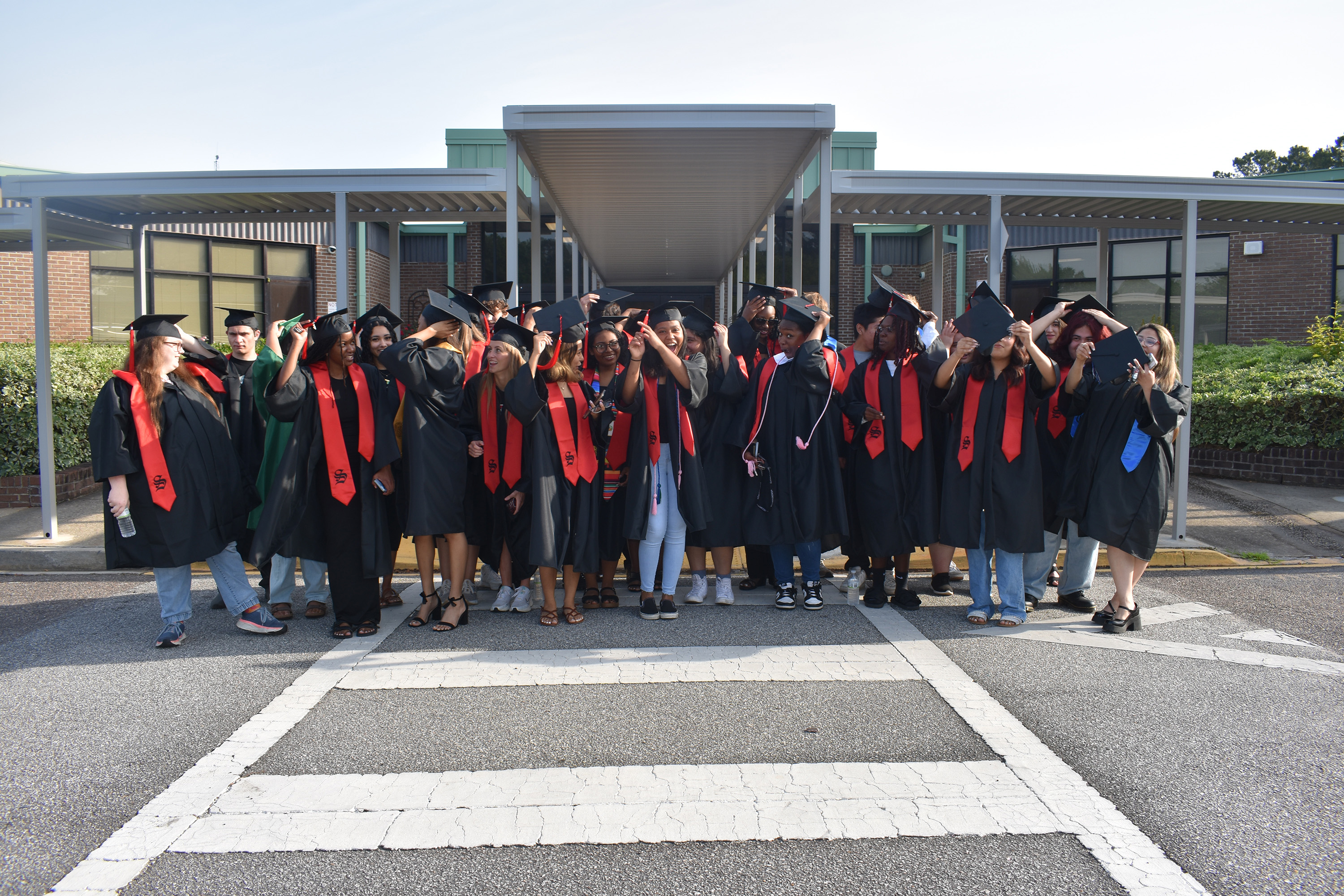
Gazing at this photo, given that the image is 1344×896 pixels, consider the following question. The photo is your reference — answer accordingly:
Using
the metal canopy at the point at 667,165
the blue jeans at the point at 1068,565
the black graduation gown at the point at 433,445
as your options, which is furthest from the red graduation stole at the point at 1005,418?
the black graduation gown at the point at 433,445

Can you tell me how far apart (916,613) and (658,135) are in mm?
4041

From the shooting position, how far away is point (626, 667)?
4.32 meters

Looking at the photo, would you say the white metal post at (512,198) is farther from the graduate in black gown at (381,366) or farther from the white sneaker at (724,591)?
the white sneaker at (724,591)

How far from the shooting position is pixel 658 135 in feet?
22.4

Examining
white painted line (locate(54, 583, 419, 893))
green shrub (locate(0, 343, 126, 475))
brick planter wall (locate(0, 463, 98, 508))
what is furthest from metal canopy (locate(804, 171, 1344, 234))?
brick planter wall (locate(0, 463, 98, 508))

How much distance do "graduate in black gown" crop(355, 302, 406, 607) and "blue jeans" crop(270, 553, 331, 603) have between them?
1.46ft

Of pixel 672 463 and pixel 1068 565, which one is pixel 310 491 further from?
pixel 1068 565

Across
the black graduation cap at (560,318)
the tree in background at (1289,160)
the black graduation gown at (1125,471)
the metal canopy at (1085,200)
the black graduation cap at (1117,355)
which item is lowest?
the black graduation gown at (1125,471)

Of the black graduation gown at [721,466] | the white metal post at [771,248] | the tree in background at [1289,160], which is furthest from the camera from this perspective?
the tree in background at [1289,160]

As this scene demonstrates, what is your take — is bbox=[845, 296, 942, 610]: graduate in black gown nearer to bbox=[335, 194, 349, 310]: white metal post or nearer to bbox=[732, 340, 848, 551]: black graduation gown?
bbox=[732, 340, 848, 551]: black graduation gown

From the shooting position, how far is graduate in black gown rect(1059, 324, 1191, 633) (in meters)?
4.76

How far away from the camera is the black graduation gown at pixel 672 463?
511 cm

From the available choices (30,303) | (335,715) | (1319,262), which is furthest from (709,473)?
(1319,262)

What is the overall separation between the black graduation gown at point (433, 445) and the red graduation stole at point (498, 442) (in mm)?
161
